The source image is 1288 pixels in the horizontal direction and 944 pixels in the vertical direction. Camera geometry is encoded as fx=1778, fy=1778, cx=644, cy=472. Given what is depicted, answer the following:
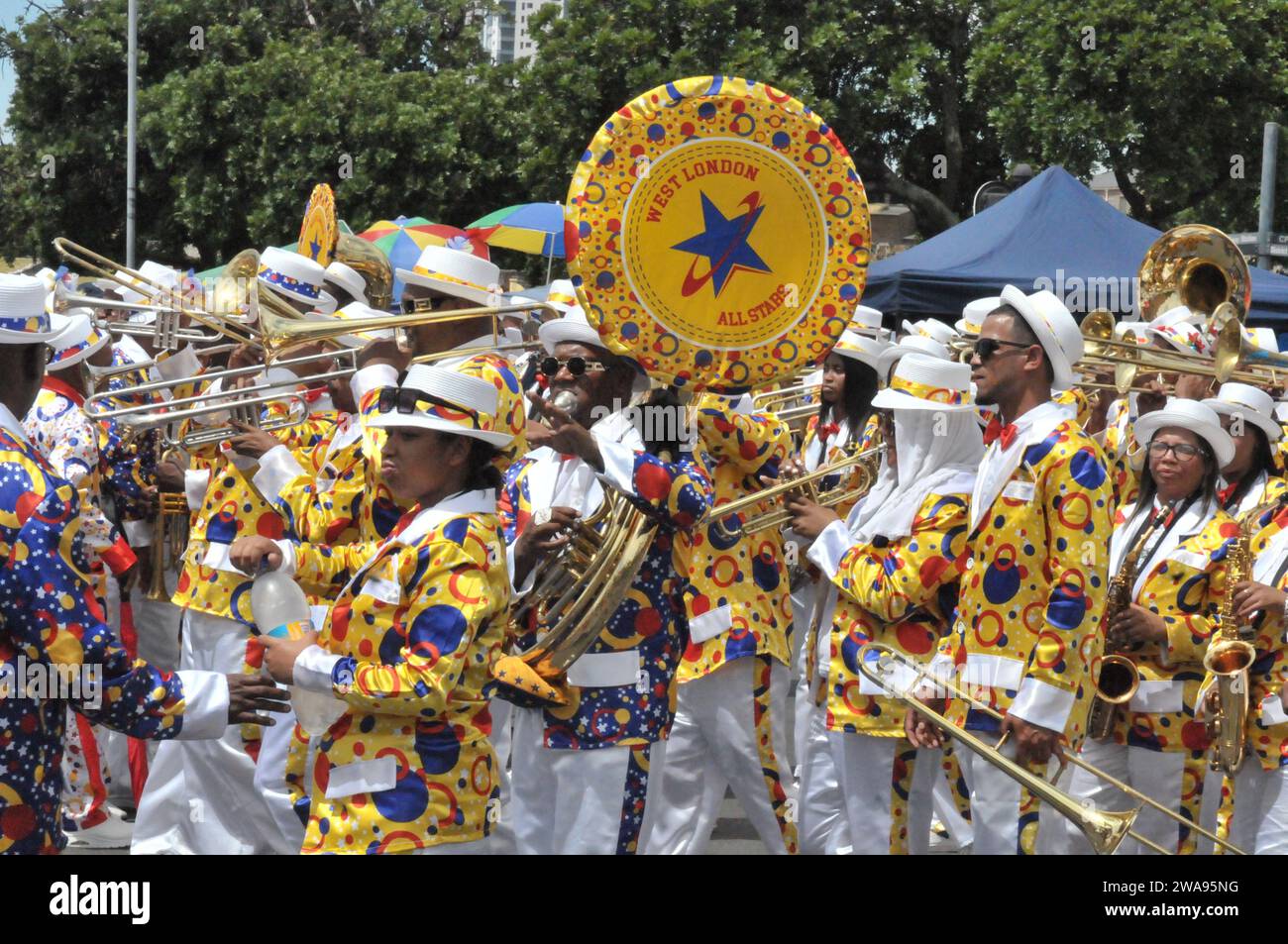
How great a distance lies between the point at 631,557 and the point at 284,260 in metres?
2.68

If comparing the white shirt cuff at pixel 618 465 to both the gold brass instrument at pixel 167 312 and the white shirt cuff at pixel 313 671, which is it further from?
the gold brass instrument at pixel 167 312

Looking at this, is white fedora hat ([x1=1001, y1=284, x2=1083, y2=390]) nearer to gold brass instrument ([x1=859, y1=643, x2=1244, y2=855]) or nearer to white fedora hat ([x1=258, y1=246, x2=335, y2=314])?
gold brass instrument ([x1=859, y1=643, x2=1244, y2=855])

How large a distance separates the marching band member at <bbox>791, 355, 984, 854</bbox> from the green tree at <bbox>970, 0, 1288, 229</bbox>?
13.9 meters

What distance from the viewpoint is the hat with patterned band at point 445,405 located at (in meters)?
4.06

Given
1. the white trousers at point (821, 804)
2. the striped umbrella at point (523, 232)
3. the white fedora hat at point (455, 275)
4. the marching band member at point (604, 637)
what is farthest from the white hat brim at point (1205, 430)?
the striped umbrella at point (523, 232)

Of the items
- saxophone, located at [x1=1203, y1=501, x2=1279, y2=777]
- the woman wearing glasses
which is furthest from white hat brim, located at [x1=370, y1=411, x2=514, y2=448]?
saxophone, located at [x1=1203, y1=501, x2=1279, y2=777]

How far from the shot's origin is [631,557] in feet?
16.3

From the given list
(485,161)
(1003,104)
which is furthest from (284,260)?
(485,161)

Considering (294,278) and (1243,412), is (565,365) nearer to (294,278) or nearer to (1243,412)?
(294,278)

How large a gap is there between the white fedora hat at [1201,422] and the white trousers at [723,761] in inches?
62.5

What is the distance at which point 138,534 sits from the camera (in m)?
8.02

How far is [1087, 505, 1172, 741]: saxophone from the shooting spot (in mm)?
5559

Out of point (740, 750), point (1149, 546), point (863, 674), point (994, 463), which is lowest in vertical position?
point (740, 750)
